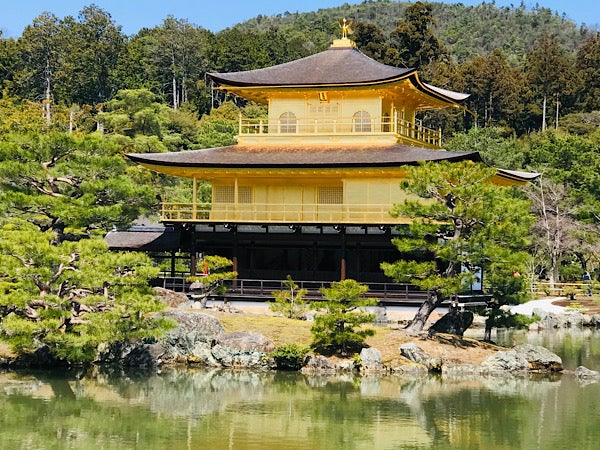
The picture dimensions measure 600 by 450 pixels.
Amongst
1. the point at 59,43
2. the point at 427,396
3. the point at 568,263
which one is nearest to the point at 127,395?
the point at 427,396

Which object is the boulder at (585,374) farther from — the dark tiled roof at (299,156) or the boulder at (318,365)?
the dark tiled roof at (299,156)

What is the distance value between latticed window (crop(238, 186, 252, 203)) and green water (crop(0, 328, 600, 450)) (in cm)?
1033

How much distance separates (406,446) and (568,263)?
1298 inches

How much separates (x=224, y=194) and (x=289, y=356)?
10.7 meters

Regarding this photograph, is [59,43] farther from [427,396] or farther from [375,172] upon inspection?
[427,396]

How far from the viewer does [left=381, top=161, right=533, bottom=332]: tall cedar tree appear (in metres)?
26.1

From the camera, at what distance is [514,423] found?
66.9 ft

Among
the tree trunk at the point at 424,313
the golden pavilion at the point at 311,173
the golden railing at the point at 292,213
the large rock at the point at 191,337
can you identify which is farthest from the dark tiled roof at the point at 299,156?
the large rock at the point at 191,337

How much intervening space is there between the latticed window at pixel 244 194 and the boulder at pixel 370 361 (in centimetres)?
1038

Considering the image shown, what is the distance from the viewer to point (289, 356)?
82.8 ft

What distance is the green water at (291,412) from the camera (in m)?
18.7

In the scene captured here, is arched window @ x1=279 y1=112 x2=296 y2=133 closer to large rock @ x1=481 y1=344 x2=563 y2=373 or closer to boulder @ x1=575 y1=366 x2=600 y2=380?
large rock @ x1=481 y1=344 x2=563 y2=373

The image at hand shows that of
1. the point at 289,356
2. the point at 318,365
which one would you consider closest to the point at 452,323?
the point at 318,365

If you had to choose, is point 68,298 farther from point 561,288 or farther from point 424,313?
point 561,288
